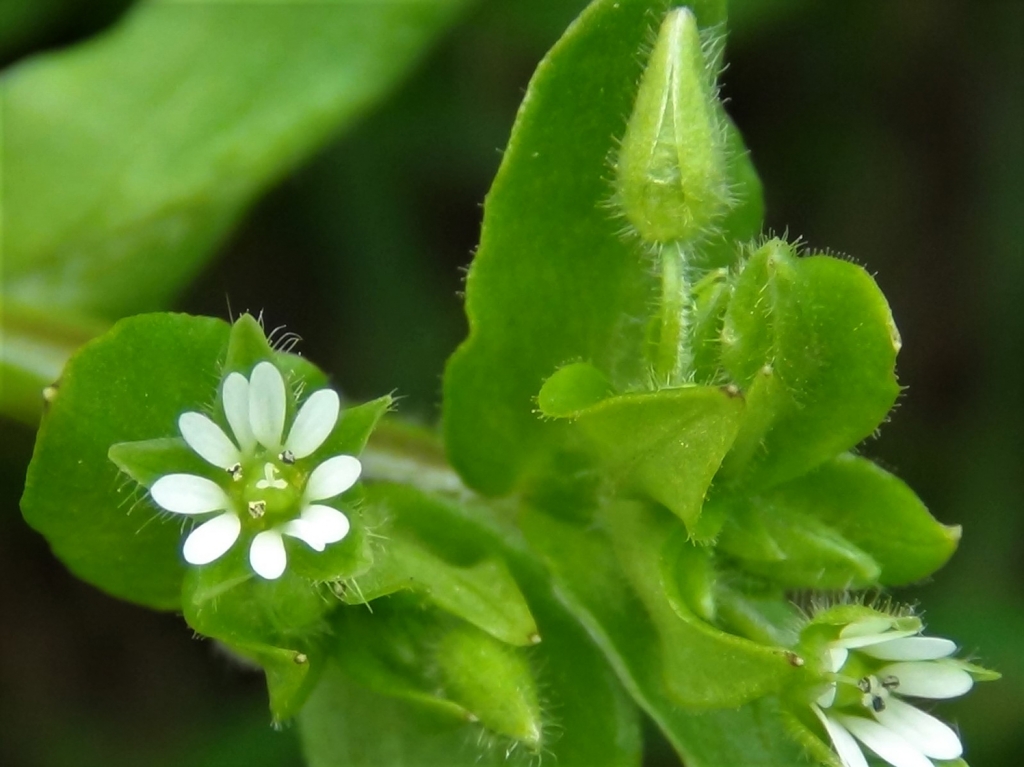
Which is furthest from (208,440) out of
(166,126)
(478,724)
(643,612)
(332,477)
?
(166,126)

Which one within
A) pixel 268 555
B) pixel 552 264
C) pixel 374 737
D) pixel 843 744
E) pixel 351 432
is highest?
pixel 552 264

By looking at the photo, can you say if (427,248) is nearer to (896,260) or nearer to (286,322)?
(286,322)

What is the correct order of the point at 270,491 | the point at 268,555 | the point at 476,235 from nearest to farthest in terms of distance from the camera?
the point at 268,555, the point at 270,491, the point at 476,235

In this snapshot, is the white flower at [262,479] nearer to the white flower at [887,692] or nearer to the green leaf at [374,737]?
the green leaf at [374,737]

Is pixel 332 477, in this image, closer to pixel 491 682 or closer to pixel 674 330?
pixel 491 682

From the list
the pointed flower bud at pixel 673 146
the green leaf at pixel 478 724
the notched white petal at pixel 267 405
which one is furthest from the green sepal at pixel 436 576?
the pointed flower bud at pixel 673 146

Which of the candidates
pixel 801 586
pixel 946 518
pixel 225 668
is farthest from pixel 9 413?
pixel 946 518

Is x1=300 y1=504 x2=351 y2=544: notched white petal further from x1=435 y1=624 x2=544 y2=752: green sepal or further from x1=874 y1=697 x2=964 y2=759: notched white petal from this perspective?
x1=874 y1=697 x2=964 y2=759: notched white petal
